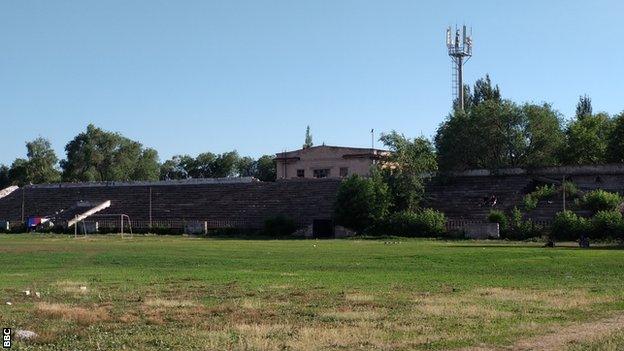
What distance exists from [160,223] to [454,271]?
55856mm

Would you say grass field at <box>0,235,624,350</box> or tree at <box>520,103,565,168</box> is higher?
tree at <box>520,103,565,168</box>

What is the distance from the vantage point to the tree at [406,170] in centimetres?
7075

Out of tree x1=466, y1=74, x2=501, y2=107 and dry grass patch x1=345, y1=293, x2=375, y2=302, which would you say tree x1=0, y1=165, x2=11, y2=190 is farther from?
dry grass patch x1=345, y1=293, x2=375, y2=302

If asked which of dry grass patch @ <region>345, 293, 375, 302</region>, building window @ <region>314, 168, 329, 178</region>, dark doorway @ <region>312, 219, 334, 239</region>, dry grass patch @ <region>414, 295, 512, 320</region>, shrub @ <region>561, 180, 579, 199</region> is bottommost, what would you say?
dry grass patch @ <region>414, 295, 512, 320</region>

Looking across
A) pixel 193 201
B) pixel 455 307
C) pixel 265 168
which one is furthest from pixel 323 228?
pixel 265 168

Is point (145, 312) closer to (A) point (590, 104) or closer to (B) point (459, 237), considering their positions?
(B) point (459, 237)

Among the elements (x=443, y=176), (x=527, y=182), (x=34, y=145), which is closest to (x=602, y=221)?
(x=527, y=182)

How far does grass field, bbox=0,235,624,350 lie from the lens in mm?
13727

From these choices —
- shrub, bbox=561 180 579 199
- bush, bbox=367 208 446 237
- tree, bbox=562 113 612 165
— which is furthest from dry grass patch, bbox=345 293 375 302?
tree, bbox=562 113 612 165

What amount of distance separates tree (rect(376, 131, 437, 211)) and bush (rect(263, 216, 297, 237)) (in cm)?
914

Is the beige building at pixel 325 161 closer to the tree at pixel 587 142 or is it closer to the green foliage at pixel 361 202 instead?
the tree at pixel 587 142

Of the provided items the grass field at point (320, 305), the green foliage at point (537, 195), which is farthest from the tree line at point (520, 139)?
the grass field at point (320, 305)

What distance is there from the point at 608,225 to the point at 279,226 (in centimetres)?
2949

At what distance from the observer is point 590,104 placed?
99438mm
